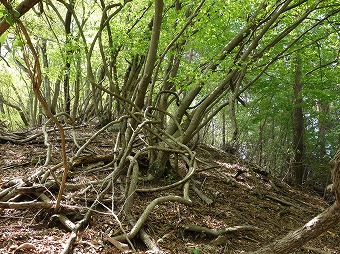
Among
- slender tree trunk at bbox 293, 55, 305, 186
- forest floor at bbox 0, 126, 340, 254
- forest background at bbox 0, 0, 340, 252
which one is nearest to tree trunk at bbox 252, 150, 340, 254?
forest floor at bbox 0, 126, 340, 254

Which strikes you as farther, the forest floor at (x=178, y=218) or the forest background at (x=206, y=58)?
the forest background at (x=206, y=58)

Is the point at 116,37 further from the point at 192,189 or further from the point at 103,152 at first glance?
the point at 192,189

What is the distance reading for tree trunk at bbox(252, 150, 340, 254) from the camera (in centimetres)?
259

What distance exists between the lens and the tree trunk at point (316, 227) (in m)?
2.59

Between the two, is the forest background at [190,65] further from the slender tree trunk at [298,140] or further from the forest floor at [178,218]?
the forest floor at [178,218]

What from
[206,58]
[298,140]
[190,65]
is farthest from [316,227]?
[298,140]

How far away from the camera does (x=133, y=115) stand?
4.92 m

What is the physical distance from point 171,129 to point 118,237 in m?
3.33

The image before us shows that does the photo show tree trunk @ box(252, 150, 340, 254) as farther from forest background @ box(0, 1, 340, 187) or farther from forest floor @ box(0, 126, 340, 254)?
forest background @ box(0, 1, 340, 187)

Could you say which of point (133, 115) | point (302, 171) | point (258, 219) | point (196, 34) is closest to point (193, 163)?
point (133, 115)

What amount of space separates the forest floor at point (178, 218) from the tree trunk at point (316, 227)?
958 mm

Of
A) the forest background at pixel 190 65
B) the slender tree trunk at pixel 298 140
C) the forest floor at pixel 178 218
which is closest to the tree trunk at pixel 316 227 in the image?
the forest floor at pixel 178 218

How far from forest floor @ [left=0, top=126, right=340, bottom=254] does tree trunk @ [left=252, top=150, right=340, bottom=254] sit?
3.14 ft

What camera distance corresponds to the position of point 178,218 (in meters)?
4.37
